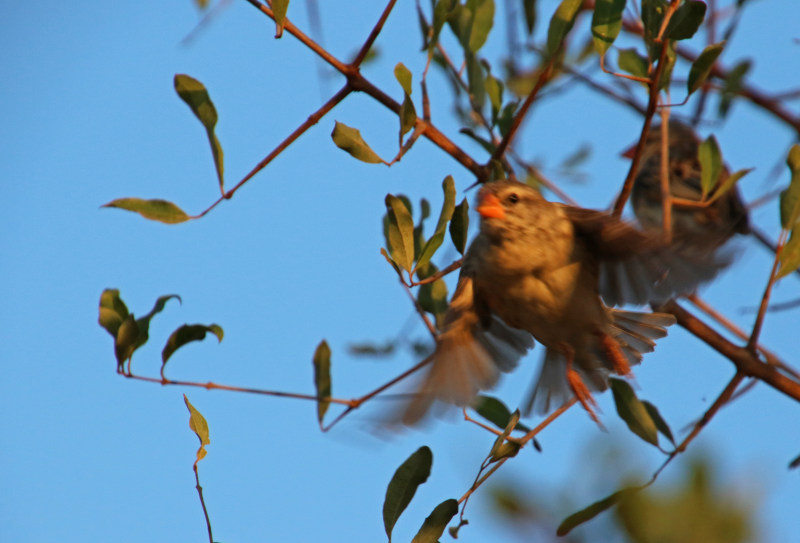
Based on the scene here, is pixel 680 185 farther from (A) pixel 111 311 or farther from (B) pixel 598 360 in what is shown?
(A) pixel 111 311

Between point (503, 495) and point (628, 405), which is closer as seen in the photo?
point (503, 495)

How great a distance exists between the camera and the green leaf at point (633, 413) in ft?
9.23

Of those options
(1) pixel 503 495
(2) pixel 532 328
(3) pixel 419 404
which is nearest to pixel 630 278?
(2) pixel 532 328

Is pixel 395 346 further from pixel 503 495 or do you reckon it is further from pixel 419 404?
pixel 503 495

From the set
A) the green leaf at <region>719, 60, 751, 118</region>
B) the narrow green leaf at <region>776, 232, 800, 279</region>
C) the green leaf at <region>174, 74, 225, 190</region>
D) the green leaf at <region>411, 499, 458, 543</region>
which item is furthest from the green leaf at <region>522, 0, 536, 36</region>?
the green leaf at <region>411, 499, 458, 543</region>

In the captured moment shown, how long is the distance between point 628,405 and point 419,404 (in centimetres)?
73

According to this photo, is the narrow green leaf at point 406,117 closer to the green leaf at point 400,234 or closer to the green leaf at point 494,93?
the green leaf at point 400,234

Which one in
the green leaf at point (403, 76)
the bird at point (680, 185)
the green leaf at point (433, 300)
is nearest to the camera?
the green leaf at point (403, 76)

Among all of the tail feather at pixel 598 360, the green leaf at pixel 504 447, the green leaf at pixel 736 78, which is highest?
the green leaf at pixel 736 78

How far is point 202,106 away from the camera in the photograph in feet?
7.90

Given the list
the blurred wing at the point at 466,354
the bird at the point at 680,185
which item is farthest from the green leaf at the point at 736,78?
the bird at the point at 680,185

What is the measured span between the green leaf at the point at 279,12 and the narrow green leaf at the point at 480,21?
0.93 metres

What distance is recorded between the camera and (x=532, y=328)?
3.11 meters

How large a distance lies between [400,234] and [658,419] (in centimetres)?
120
